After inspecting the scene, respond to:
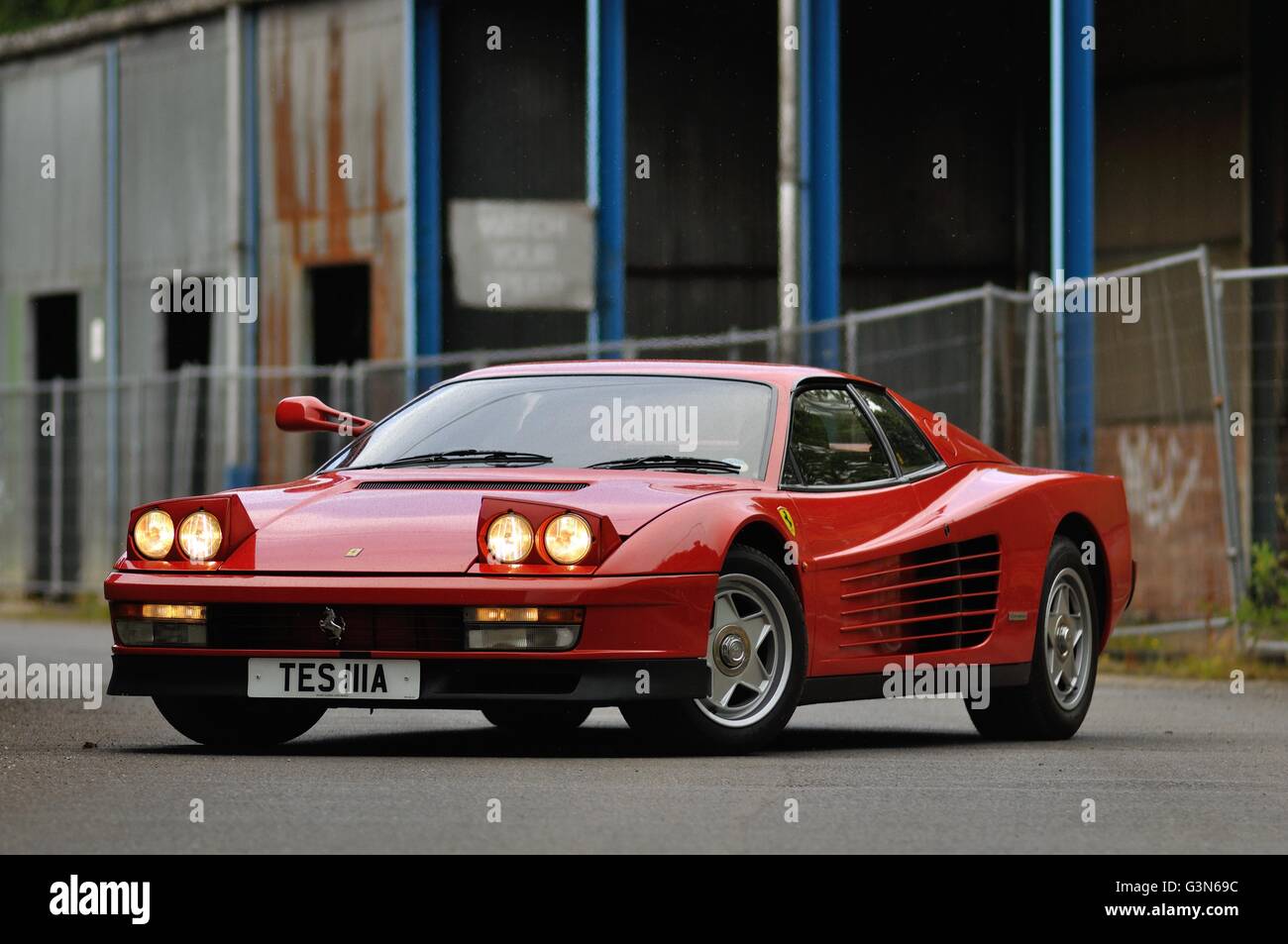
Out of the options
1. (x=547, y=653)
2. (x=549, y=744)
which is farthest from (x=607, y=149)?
(x=547, y=653)

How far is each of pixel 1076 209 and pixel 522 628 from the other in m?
11.3

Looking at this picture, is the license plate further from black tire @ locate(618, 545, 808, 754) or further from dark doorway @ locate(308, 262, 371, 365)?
dark doorway @ locate(308, 262, 371, 365)

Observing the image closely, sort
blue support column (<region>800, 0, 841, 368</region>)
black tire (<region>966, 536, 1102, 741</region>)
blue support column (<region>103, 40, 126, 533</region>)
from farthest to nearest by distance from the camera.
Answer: blue support column (<region>103, 40, 126, 533</region>), blue support column (<region>800, 0, 841, 368</region>), black tire (<region>966, 536, 1102, 741</region>)

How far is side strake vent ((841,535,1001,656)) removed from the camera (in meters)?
9.12

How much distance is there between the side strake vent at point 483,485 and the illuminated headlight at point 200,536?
508 mm

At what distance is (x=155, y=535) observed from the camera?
8.63 m

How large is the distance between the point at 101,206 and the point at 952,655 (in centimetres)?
2108

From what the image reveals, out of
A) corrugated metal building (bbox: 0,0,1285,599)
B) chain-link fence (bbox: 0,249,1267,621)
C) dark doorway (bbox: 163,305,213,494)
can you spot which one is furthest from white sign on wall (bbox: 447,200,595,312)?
dark doorway (bbox: 163,305,213,494)

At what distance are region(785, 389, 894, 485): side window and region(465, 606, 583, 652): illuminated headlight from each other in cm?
125

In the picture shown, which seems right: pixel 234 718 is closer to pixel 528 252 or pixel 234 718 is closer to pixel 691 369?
pixel 691 369

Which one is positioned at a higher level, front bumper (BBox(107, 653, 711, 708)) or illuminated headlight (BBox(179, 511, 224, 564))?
illuminated headlight (BBox(179, 511, 224, 564))
